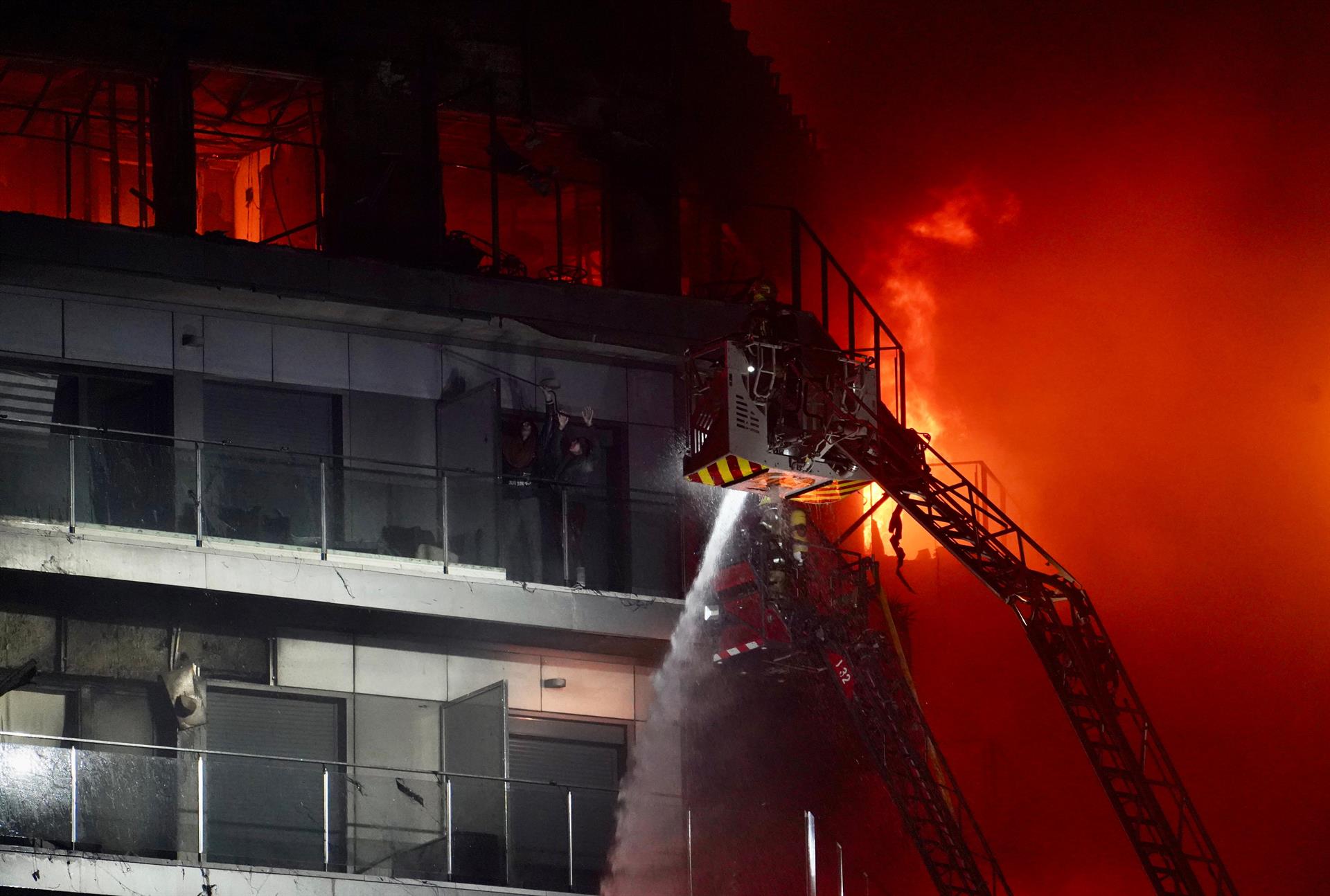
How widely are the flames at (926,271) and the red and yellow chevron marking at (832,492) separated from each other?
35.4 feet

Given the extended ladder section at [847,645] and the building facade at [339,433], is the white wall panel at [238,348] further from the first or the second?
the extended ladder section at [847,645]

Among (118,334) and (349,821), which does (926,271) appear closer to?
(118,334)

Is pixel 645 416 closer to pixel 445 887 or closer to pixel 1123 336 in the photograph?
pixel 445 887

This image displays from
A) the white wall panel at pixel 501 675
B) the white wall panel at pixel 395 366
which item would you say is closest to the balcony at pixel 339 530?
the white wall panel at pixel 501 675

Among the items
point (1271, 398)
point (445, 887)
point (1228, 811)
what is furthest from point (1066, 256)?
point (445, 887)

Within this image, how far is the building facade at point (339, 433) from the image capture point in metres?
A: 24.6

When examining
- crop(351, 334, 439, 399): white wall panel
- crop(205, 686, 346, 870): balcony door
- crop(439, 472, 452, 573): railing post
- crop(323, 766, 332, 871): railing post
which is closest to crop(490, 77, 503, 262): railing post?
crop(351, 334, 439, 399): white wall panel

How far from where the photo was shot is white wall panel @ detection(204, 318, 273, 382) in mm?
27547

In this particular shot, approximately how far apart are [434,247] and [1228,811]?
1493 cm

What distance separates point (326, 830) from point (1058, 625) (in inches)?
325

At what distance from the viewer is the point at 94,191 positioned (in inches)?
1136

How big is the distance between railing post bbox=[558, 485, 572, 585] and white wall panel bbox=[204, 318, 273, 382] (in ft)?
12.0

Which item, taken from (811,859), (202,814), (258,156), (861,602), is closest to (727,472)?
(861,602)

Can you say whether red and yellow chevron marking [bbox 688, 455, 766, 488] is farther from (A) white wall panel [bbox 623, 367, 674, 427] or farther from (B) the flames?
(B) the flames
